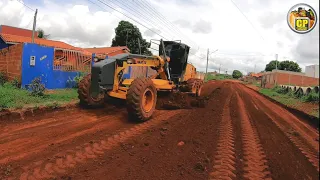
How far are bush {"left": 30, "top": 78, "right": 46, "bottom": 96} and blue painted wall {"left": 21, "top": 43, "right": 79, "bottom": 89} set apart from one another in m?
0.70

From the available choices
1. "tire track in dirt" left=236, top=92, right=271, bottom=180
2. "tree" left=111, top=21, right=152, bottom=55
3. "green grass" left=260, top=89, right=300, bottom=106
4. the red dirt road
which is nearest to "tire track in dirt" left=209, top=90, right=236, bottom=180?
the red dirt road

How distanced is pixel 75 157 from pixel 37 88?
692cm

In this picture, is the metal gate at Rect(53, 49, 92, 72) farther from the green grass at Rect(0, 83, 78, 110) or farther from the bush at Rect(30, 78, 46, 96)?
the green grass at Rect(0, 83, 78, 110)

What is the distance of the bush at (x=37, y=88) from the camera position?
10.1m

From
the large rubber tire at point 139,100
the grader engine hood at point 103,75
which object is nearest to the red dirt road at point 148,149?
the large rubber tire at point 139,100

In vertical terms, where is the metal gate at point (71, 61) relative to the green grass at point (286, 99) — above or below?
above

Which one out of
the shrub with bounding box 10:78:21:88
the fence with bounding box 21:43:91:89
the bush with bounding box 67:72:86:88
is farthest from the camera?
the bush with bounding box 67:72:86:88

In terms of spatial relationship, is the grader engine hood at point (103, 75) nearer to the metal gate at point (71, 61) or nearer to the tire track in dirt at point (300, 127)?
the tire track in dirt at point (300, 127)

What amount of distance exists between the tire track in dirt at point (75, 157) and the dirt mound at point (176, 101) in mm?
3453

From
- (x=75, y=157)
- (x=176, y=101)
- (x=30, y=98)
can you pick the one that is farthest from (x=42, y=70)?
(x=75, y=157)

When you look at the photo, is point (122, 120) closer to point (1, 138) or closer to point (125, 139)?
point (125, 139)

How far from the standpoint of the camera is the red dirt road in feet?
12.4

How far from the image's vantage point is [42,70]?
12.1 m

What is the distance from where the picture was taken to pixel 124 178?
3662 millimetres
